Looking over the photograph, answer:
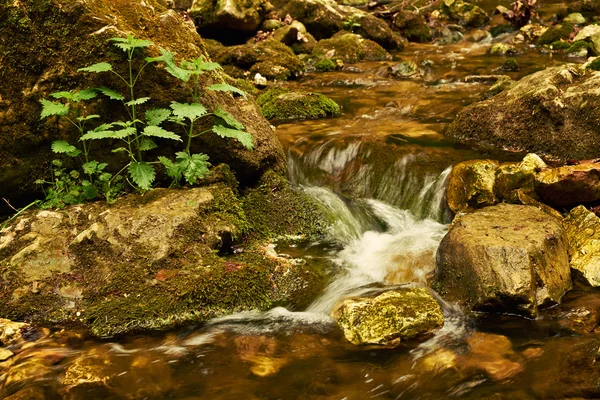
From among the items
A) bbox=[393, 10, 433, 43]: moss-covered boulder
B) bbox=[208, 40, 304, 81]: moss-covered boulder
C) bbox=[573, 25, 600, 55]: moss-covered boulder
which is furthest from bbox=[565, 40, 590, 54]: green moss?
bbox=[208, 40, 304, 81]: moss-covered boulder

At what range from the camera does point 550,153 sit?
21.3 feet

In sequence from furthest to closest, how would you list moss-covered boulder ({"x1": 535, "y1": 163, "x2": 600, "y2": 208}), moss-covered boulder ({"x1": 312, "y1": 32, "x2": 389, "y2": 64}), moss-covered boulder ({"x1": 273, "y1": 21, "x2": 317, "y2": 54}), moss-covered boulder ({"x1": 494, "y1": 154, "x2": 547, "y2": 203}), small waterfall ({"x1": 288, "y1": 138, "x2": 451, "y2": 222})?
moss-covered boulder ({"x1": 273, "y1": 21, "x2": 317, "y2": 54}) < moss-covered boulder ({"x1": 312, "y1": 32, "x2": 389, "y2": 64}) < small waterfall ({"x1": 288, "y1": 138, "x2": 451, "y2": 222}) < moss-covered boulder ({"x1": 494, "y1": 154, "x2": 547, "y2": 203}) < moss-covered boulder ({"x1": 535, "y1": 163, "x2": 600, "y2": 208})

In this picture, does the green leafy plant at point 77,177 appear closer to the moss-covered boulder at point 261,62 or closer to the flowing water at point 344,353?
the flowing water at point 344,353

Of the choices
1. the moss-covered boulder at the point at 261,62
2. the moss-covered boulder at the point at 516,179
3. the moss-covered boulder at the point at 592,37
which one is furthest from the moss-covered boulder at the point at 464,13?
the moss-covered boulder at the point at 516,179

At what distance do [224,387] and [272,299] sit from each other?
116cm

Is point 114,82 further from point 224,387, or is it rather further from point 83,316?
point 224,387

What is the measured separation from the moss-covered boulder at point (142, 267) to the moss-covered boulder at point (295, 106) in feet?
14.4

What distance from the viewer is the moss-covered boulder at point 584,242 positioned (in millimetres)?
4287

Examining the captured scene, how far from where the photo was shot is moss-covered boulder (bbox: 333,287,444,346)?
368cm

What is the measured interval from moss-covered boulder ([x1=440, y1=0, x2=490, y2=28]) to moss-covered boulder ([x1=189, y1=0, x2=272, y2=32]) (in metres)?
10.3

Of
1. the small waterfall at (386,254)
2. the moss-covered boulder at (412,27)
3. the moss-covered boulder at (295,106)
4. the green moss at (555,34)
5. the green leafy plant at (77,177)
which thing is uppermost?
the moss-covered boulder at (412,27)

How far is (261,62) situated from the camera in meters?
13.0

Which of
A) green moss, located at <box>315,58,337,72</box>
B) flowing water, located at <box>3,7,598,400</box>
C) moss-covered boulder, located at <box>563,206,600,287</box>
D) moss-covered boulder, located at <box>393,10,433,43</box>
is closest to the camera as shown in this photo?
flowing water, located at <box>3,7,598,400</box>

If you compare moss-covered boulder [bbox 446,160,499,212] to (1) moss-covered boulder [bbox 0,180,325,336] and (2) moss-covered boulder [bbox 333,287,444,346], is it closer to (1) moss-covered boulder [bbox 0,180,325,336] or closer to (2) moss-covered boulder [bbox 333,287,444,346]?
(2) moss-covered boulder [bbox 333,287,444,346]
